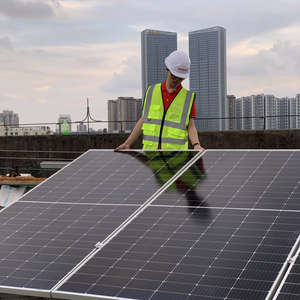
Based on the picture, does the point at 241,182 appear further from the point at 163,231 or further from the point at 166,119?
the point at 166,119

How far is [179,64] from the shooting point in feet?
18.1

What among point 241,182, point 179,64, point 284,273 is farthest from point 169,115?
point 284,273

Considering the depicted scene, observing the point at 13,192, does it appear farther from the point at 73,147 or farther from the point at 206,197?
the point at 73,147

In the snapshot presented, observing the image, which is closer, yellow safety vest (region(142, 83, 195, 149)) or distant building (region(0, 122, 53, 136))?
yellow safety vest (region(142, 83, 195, 149))

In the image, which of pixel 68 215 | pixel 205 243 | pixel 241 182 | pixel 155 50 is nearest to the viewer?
pixel 205 243

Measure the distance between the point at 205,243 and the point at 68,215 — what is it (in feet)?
4.71

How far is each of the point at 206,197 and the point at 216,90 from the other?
506ft

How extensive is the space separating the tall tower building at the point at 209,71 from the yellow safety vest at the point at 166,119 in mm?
122639

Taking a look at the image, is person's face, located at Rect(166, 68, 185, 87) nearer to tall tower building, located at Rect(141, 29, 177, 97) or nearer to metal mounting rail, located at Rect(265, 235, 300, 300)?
metal mounting rail, located at Rect(265, 235, 300, 300)

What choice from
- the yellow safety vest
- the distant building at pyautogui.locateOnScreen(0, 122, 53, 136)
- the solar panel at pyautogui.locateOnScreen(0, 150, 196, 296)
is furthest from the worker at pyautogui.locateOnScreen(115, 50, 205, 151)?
the distant building at pyautogui.locateOnScreen(0, 122, 53, 136)

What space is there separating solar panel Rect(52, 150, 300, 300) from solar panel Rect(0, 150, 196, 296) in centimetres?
21

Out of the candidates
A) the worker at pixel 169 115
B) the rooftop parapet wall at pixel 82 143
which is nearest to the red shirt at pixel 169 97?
the worker at pixel 169 115

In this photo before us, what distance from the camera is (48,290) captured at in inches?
118

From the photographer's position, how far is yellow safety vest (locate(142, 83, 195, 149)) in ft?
18.9
